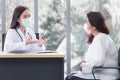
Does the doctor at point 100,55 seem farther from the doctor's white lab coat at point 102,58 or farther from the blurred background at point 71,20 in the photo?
the blurred background at point 71,20

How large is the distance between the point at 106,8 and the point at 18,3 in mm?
1569

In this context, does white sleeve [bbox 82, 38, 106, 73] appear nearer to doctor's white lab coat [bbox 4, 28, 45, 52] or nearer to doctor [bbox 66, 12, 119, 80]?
doctor [bbox 66, 12, 119, 80]

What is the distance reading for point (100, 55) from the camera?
2.68m

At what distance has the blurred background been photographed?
14.6 ft

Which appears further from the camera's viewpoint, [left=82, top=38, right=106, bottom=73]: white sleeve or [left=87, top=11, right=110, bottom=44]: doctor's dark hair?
[left=87, top=11, right=110, bottom=44]: doctor's dark hair

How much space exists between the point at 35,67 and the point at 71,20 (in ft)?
7.07

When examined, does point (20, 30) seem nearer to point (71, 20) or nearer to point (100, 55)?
point (100, 55)

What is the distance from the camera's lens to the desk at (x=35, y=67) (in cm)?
245

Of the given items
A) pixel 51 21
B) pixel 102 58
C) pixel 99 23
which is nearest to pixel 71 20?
pixel 51 21

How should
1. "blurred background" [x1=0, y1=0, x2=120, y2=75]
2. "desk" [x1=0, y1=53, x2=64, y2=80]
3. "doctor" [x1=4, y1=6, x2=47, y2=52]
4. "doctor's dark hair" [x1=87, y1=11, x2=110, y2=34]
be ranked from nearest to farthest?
"desk" [x1=0, y1=53, x2=64, y2=80]
"doctor's dark hair" [x1=87, y1=11, x2=110, y2=34]
"doctor" [x1=4, y1=6, x2=47, y2=52]
"blurred background" [x1=0, y1=0, x2=120, y2=75]

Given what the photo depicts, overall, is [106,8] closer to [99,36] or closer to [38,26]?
[38,26]

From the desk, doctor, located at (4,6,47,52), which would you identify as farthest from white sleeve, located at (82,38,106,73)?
doctor, located at (4,6,47,52)

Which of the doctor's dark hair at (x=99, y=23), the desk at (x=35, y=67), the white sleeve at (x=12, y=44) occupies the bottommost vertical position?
the desk at (x=35, y=67)

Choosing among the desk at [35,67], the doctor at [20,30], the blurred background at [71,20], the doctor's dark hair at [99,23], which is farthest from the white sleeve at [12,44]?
the blurred background at [71,20]
